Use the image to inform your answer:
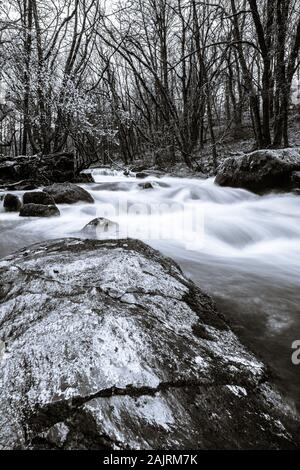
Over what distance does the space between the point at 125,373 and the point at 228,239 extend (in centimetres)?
343

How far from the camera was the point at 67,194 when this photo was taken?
19.8 feet

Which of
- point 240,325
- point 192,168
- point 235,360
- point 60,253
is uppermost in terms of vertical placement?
point 192,168

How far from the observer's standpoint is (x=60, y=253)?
6.77 feet

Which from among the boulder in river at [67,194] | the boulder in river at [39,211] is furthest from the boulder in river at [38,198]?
the boulder in river at [39,211]

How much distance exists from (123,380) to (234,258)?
268cm

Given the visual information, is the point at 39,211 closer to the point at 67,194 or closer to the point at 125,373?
the point at 67,194

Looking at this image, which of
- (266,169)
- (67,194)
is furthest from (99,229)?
(266,169)

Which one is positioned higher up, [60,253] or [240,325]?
[60,253]

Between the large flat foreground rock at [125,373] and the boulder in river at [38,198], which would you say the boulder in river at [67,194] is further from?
the large flat foreground rock at [125,373]

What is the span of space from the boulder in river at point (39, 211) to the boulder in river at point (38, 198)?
19.1 inches

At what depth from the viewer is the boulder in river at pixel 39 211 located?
16.5 ft

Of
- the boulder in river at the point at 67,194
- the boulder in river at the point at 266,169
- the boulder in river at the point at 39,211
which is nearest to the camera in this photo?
the boulder in river at the point at 39,211

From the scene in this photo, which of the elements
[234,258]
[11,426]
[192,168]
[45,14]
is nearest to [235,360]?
[11,426]
